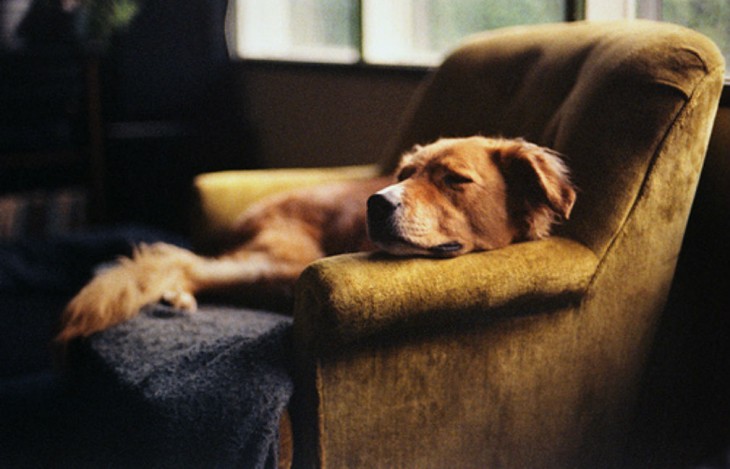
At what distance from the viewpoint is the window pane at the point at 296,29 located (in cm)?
370

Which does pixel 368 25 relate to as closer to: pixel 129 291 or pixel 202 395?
pixel 129 291

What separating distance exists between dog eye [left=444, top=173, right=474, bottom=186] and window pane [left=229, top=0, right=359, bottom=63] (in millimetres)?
2158

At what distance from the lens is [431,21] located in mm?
3131

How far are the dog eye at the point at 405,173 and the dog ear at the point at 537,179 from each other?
174 millimetres

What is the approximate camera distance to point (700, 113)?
4.85ft

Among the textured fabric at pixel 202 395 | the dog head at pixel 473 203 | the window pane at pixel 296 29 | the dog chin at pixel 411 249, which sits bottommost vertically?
the textured fabric at pixel 202 395

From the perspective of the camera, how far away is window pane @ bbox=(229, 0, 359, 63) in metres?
3.70

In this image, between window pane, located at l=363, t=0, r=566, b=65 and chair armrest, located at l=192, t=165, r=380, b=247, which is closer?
chair armrest, located at l=192, t=165, r=380, b=247

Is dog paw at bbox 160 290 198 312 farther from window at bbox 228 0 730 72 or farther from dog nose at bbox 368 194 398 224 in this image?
window at bbox 228 0 730 72

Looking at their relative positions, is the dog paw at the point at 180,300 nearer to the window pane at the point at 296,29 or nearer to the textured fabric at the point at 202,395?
the textured fabric at the point at 202,395

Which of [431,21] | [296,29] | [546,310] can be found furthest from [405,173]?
[296,29]

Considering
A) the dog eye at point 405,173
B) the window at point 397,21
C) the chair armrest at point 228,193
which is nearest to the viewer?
the dog eye at point 405,173

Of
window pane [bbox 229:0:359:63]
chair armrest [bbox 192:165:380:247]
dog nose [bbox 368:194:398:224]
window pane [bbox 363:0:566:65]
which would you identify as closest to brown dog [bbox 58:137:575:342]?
dog nose [bbox 368:194:398:224]

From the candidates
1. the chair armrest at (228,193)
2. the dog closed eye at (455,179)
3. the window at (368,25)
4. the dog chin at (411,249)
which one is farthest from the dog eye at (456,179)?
the window at (368,25)
